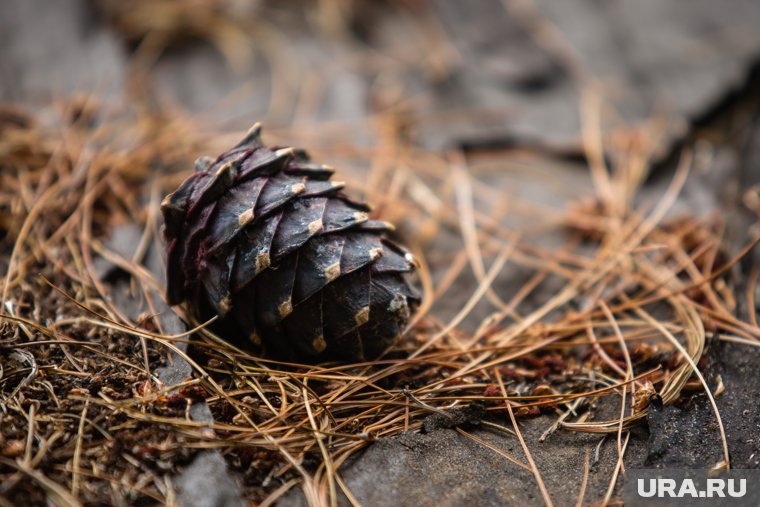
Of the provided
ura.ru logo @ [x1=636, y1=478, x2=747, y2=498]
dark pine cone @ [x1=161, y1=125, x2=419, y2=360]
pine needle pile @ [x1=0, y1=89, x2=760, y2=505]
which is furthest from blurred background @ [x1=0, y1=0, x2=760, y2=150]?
ura.ru logo @ [x1=636, y1=478, x2=747, y2=498]

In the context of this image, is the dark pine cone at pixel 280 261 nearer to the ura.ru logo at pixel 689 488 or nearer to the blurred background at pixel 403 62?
the ura.ru logo at pixel 689 488

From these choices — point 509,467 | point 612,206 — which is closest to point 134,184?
point 509,467

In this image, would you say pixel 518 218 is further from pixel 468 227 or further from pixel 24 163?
pixel 24 163

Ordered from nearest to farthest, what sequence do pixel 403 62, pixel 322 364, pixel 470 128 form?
pixel 322 364
pixel 470 128
pixel 403 62

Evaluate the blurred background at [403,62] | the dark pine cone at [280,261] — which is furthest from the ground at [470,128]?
the dark pine cone at [280,261]

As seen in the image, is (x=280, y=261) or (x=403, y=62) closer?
(x=280, y=261)

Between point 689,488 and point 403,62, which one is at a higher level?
point 403,62

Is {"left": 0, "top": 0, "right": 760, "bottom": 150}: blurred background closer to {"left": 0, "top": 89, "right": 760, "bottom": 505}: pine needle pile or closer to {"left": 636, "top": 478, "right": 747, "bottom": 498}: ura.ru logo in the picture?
{"left": 0, "top": 89, "right": 760, "bottom": 505}: pine needle pile

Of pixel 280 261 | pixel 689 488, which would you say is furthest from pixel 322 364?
pixel 689 488

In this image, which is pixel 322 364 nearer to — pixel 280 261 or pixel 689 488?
pixel 280 261
